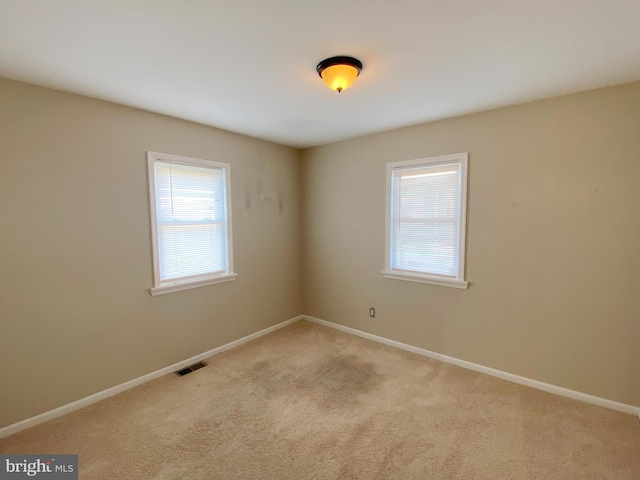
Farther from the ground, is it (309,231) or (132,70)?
(132,70)

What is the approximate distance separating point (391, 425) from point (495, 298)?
1536 millimetres

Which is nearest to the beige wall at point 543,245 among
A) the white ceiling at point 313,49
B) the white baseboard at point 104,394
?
the white ceiling at point 313,49

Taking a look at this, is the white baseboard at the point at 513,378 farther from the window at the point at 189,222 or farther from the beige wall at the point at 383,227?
the window at the point at 189,222

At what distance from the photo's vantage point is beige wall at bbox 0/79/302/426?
206 centimetres

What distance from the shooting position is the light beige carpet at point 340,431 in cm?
176

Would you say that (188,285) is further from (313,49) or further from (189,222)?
(313,49)

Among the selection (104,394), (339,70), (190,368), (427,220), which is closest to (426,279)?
(427,220)

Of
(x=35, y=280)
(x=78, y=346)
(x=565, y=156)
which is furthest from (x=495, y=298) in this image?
(x=35, y=280)

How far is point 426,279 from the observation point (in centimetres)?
315

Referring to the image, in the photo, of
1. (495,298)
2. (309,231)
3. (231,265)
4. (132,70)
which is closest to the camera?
(132,70)

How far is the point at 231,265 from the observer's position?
344 cm

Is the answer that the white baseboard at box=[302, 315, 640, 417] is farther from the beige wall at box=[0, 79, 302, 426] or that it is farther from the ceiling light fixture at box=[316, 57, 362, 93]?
the ceiling light fixture at box=[316, 57, 362, 93]

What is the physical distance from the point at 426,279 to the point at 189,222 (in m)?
2.60

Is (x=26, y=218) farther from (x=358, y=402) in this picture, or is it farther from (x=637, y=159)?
(x=637, y=159)
